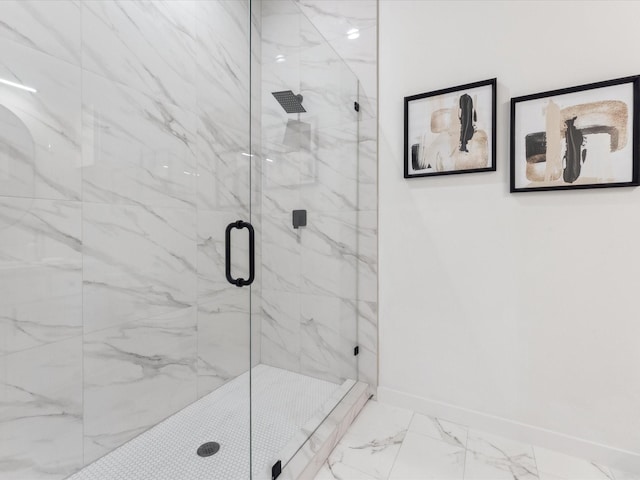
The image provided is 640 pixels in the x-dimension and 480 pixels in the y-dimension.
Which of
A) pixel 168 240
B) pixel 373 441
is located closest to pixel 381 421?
pixel 373 441

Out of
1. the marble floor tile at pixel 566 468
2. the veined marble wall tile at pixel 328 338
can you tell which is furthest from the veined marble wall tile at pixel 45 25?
the marble floor tile at pixel 566 468

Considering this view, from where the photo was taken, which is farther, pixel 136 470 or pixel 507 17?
pixel 507 17

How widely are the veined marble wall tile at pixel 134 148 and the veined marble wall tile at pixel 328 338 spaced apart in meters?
0.92

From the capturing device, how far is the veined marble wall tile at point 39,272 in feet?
3.78

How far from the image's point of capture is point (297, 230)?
4.97 ft

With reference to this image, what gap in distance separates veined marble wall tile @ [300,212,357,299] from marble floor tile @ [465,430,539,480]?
92 centimetres

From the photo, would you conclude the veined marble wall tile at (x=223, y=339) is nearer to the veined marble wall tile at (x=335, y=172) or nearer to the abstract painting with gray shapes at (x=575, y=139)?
the veined marble wall tile at (x=335, y=172)

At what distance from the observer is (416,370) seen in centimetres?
181

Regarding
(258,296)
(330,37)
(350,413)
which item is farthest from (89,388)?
(330,37)

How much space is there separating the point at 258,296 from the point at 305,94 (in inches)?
37.0

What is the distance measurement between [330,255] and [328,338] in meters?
0.44

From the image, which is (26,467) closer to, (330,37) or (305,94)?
(305,94)

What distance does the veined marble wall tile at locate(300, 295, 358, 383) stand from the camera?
5.24ft

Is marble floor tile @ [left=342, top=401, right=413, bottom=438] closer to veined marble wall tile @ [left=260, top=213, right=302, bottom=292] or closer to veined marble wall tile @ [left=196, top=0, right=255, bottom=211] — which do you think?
veined marble wall tile @ [left=260, top=213, right=302, bottom=292]
